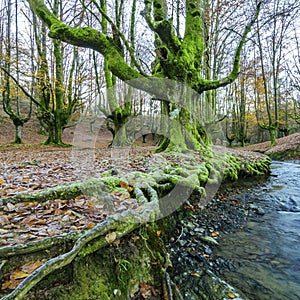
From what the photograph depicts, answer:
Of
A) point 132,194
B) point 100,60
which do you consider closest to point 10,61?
point 100,60

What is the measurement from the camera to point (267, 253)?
328 cm

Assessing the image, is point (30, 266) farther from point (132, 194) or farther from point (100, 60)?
point (100, 60)

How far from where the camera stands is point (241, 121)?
88.6 feet

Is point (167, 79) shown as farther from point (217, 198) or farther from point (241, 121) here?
point (241, 121)

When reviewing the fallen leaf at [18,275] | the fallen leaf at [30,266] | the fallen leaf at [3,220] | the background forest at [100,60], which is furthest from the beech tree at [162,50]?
the fallen leaf at [18,275]

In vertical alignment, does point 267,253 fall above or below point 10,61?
below

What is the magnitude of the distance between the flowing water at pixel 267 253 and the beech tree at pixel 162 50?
3.28 metres

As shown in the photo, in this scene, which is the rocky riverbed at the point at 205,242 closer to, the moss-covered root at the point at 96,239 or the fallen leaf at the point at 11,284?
the moss-covered root at the point at 96,239

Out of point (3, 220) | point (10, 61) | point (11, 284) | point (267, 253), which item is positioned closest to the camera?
point (11, 284)

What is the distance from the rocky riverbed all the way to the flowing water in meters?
0.14

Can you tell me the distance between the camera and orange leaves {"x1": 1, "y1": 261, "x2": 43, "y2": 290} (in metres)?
1.57

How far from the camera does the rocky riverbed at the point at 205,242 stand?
2570 mm

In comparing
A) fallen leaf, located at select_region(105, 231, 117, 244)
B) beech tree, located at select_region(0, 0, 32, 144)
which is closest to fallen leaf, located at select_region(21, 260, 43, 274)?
fallen leaf, located at select_region(105, 231, 117, 244)

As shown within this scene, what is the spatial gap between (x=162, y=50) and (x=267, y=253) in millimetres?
6166
